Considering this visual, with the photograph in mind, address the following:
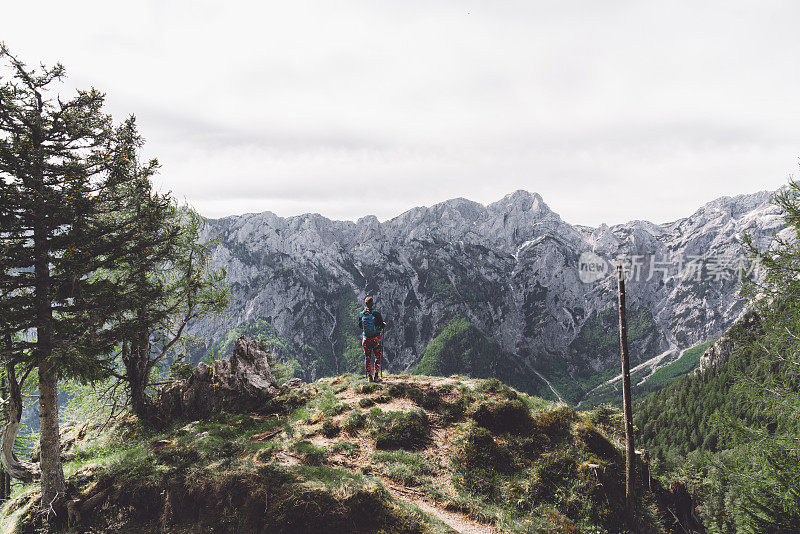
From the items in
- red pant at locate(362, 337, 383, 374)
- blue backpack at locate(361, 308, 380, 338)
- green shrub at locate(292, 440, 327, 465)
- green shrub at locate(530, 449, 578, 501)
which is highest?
blue backpack at locate(361, 308, 380, 338)

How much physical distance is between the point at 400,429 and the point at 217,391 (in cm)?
1289

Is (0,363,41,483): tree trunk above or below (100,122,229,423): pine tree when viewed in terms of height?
below

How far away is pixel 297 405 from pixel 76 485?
32.7ft

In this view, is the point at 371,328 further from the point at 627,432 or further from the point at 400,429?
the point at 627,432

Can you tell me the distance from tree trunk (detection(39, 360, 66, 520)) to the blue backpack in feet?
43.4

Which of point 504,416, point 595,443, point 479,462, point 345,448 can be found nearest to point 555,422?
point 595,443

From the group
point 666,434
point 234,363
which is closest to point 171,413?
point 234,363

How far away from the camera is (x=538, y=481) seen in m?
13.0

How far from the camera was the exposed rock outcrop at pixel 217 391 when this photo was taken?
827 inches

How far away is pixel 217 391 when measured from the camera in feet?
70.0

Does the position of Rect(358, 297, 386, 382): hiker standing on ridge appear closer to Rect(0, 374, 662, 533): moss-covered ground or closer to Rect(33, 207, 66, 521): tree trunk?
Rect(0, 374, 662, 533): moss-covered ground

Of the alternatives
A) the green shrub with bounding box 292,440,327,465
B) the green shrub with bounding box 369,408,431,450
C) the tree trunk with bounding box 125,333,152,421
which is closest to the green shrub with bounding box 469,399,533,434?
the green shrub with bounding box 369,408,431,450

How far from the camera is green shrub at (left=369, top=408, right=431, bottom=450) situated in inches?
596

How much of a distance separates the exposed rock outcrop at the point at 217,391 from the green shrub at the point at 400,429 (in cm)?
923
